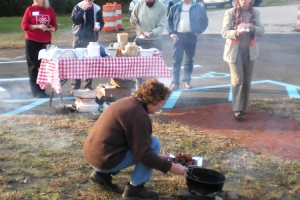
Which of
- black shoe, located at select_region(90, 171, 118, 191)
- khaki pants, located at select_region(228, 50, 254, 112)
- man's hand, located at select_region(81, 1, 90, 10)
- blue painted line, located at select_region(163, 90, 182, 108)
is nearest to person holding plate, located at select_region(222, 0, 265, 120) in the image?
khaki pants, located at select_region(228, 50, 254, 112)

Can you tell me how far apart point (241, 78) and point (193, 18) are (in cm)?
224

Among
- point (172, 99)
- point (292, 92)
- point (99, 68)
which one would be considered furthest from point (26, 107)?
point (292, 92)

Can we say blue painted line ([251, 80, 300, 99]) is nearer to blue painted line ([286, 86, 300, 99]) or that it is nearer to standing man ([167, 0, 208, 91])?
blue painted line ([286, 86, 300, 99])

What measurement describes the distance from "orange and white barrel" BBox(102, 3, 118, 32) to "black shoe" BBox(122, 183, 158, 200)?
14164mm

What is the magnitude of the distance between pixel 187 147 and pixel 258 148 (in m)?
0.89

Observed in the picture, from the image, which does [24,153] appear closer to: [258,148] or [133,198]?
[133,198]

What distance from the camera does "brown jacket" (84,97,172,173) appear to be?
421 cm

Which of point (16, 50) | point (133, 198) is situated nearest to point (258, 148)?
point (133, 198)

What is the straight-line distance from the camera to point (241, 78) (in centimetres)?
721

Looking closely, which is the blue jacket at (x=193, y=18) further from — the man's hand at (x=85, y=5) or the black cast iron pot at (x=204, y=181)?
the black cast iron pot at (x=204, y=181)

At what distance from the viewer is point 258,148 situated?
6.23 m

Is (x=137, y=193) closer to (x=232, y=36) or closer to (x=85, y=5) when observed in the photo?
(x=232, y=36)

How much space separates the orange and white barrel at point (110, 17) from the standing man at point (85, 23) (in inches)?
369

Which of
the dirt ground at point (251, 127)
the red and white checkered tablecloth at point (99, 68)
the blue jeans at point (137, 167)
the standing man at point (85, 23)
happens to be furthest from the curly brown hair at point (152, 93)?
the standing man at point (85, 23)
